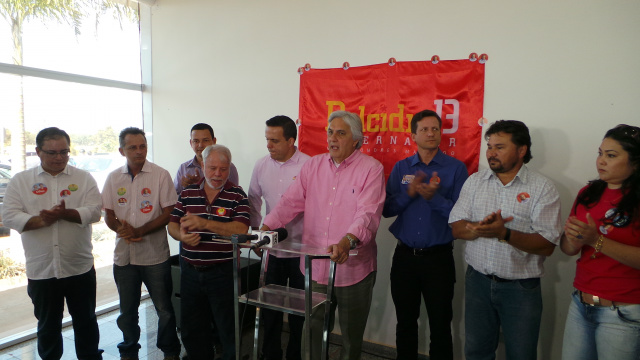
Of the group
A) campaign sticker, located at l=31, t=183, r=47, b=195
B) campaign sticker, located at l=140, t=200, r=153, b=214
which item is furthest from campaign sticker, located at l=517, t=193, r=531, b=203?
campaign sticker, located at l=31, t=183, r=47, b=195

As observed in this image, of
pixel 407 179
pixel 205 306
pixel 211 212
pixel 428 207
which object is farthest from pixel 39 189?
pixel 428 207

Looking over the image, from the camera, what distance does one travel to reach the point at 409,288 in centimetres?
246

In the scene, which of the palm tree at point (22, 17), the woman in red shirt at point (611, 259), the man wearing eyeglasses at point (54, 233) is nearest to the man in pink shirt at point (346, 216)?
the woman in red shirt at point (611, 259)

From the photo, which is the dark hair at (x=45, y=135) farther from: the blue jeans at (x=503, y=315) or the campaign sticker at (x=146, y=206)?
the blue jeans at (x=503, y=315)

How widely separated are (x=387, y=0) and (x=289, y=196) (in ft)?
5.93

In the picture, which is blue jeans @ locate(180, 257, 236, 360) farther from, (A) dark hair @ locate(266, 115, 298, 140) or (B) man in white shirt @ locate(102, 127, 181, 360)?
(A) dark hair @ locate(266, 115, 298, 140)

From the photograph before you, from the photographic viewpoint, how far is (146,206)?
2822mm

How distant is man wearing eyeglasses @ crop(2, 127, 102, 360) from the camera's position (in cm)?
254

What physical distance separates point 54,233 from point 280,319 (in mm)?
1663

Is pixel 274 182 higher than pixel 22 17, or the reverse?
pixel 22 17

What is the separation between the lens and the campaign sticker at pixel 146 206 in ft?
9.24

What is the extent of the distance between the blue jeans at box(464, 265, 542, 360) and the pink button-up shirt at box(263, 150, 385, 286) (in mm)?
618

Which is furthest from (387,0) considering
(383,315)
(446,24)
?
(383,315)

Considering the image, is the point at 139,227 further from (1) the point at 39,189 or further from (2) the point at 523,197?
(2) the point at 523,197
